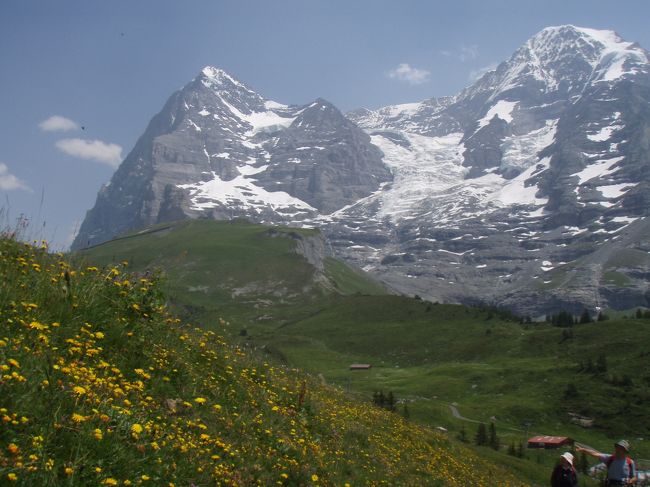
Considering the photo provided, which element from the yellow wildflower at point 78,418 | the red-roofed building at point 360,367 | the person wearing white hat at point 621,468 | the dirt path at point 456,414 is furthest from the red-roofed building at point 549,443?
the red-roofed building at point 360,367

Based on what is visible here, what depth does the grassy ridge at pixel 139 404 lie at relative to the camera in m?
6.75

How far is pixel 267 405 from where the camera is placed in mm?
12742

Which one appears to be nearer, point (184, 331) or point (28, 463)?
point (28, 463)

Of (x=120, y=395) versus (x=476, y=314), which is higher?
(x=476, y=314)

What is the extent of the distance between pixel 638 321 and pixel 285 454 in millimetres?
135512

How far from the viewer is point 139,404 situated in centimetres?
877

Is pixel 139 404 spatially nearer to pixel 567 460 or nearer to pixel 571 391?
pixel 567 460

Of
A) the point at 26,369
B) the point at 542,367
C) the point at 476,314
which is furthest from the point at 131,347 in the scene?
the point at 476,314

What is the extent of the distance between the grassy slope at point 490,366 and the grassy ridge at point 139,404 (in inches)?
1248

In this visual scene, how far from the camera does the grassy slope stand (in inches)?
3423

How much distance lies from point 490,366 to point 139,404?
124659 mm

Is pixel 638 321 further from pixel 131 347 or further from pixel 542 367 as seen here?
pixel 131 347

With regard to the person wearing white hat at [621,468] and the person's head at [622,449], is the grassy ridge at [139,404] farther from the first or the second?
the person's head at [622,449]

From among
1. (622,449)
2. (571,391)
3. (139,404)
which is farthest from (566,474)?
(571,391)
